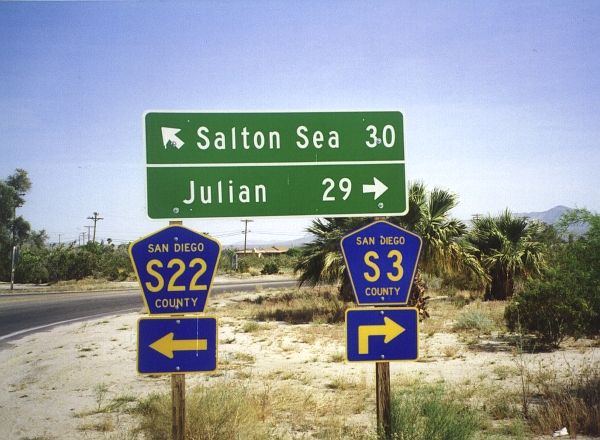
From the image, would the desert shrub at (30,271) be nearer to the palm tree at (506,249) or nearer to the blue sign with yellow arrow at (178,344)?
the palm tree at (506,249)

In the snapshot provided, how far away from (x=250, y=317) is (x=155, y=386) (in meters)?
8.68

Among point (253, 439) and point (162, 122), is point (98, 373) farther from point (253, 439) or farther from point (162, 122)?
point (162, 122)

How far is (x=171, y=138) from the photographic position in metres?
3.96

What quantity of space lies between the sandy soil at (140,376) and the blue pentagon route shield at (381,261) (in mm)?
2667

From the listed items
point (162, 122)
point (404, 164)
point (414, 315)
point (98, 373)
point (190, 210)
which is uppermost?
point (162, 122)

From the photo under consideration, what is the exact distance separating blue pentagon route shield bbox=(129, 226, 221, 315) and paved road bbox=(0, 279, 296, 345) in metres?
12.0

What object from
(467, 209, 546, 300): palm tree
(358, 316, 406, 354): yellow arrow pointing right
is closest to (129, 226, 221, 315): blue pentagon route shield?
(358, 316, 406, 354): yellow arrow pointing right

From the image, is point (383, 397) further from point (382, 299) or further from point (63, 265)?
point (63, 265)

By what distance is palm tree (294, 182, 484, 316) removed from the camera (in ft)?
45.6

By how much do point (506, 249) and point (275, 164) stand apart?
1492 centimetres

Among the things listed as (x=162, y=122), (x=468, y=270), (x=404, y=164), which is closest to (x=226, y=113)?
(x=162, y=122)

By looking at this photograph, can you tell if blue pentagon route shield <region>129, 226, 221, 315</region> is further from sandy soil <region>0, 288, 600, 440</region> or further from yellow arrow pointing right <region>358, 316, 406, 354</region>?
sandy soil <region>0, 288, 600, 440</region>

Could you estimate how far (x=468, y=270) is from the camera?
14.9 meters

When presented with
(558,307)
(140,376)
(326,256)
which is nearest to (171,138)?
(140,376)
